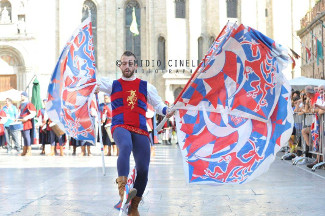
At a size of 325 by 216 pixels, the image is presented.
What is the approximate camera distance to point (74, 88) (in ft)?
42.0

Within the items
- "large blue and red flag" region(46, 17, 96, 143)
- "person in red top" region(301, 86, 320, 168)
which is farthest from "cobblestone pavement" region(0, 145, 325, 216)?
"person in red top" region(301, 86, 320, 168)

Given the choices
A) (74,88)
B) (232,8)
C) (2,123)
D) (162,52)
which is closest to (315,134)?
(74,88)

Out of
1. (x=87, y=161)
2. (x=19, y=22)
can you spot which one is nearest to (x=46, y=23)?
(x=19, y=22)

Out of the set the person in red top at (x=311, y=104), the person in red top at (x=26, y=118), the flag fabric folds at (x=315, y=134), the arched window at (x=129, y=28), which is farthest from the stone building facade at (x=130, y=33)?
the flag fabric folds at (x=315, y=134)

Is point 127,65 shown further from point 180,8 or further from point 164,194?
point 180,8

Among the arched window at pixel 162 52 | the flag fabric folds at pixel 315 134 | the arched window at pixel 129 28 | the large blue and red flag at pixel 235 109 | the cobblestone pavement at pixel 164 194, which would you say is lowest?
the cobblestone pavement at pixel 164 194

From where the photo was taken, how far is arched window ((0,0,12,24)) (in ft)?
159

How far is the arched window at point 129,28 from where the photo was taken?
52906mm

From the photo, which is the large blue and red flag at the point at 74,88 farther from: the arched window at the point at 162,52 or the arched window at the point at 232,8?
the arched window at the point at 232,8

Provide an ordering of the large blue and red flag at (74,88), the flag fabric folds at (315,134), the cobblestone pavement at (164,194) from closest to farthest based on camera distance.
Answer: the cobblestone pavement at (164,194) → the large blue and red flag at (74,88) → the flag fabric folds at (315,134)

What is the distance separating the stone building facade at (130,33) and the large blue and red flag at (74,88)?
35834 mm

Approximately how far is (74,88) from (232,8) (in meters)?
42.2

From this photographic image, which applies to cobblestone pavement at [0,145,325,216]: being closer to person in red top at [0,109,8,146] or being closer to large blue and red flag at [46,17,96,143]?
large blue and red flag at [46,17,96,143]

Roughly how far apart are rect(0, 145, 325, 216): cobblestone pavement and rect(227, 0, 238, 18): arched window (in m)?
39.4
